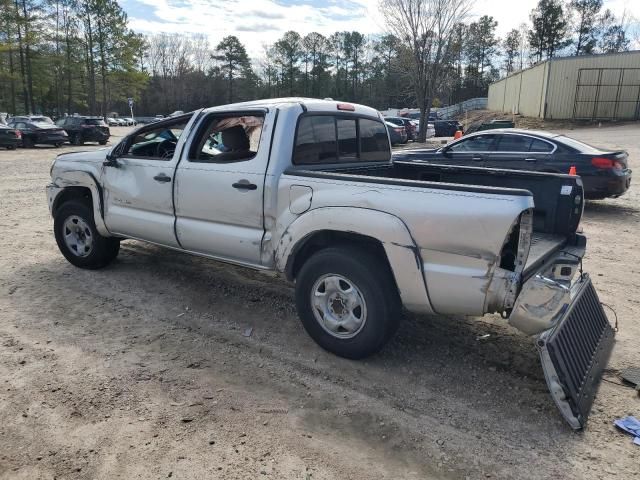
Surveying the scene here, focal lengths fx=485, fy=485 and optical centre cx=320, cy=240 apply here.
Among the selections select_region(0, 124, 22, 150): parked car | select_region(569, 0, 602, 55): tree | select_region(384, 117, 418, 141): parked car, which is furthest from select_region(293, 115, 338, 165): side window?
select_region(569, 0, 602, 55): tree

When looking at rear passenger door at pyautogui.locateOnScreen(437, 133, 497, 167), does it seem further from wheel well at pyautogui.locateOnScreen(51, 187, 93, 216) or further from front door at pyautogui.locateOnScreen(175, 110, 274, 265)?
wheel well at pyautogui.locateOnScreen(51, 187, 93, 216)

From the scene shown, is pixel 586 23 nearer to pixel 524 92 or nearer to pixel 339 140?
pixel 524 92

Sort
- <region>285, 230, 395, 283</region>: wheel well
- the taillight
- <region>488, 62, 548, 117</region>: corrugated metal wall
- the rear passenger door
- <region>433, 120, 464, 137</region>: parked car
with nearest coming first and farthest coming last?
<region>285, 230, 395, 283</region>: wheel well
the taillight
the rear passenger door
<region>488, 62, 548, 117</region>: corrugated metal wall
<region>433, 120, 464, 137</region>: parked car

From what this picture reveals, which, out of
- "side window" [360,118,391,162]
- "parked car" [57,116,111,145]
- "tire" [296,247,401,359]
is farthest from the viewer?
"parked car" [57,116,111,145]

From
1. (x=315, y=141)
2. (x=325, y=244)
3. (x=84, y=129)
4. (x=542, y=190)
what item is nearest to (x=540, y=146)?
(x=542, y=190)

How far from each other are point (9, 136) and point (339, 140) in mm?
24137

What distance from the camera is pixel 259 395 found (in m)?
3.27

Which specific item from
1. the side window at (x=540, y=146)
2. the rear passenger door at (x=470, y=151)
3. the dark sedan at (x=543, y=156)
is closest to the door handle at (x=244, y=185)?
the dark sedan at (x=543, y=156)

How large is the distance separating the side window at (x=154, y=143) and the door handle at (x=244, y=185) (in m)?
1.24

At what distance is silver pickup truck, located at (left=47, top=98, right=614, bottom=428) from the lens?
3.00 m

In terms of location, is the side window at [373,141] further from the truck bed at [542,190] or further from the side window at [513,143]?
the side window at [513,143]

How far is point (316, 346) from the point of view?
3.95m

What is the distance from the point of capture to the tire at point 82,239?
5500mm

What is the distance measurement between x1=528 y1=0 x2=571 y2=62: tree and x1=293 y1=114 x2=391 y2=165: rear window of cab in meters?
75.9
